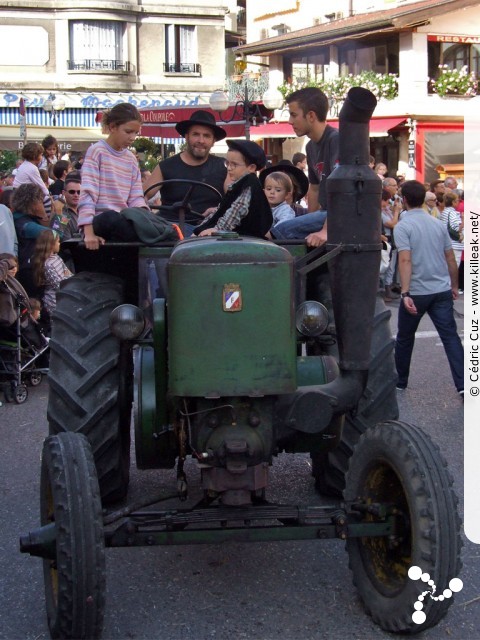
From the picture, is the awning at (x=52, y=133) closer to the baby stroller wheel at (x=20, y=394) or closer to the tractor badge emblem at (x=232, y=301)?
the baby stroller wheel at (x=20, y=394)

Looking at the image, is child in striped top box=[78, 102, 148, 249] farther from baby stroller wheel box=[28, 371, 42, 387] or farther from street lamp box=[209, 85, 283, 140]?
street lamp box=[209, 85, 283, 140]

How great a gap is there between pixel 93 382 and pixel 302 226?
1421mm

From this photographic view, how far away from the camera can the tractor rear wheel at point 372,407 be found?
4812mm

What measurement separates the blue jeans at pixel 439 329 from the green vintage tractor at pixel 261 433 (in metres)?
4.22

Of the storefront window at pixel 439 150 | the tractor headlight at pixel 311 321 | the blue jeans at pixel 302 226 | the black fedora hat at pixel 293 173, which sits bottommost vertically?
the tractor headlight at pixel 311 321

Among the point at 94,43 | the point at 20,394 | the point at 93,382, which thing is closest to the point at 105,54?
the point at 94,43

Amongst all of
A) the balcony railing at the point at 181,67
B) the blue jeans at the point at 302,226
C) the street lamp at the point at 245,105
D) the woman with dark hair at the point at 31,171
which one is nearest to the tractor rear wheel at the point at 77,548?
the blue jeans at the point at 302,226

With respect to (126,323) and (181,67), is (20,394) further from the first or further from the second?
(181,67)

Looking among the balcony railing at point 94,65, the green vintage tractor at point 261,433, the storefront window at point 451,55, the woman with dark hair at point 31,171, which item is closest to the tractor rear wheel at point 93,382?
the green vintage tractor at point 261,433

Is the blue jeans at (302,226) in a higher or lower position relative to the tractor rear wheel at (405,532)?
higher

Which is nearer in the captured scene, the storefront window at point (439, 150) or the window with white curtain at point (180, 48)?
the storefront window at point (439, 150)

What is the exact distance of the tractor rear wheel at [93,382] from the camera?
464 centimetres

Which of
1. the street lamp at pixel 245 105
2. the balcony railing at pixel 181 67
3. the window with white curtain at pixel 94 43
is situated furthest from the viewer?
the balcony railing at pixel 181 67

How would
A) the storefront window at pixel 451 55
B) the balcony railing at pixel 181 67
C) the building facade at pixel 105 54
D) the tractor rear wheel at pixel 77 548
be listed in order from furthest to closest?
the balcony railing at pixel 181 67, the building facade at pixel 105 54, the storefront window at pixel 451 55, the tractor rear wheel at pixel 77 548
